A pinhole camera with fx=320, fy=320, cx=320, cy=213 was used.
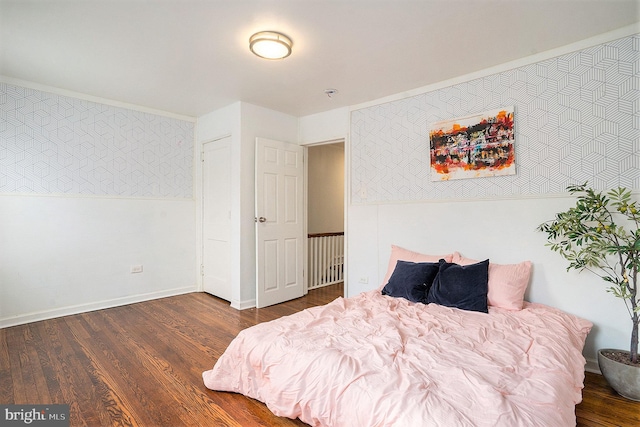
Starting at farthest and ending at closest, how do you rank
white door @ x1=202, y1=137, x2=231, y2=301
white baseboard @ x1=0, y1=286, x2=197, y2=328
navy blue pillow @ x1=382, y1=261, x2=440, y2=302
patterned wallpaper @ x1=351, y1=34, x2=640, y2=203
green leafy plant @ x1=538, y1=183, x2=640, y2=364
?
1. white door @ x1=202, y1=137, x2=231, y2=301
2. white baseboard @ x1=0, y1=286, x2=197, y2=328
3. navy blue pillow @ x1=382, y1=261, x2=440, y2=302
4. patterned wallpaper @ x1=351, y1=34, x2=640, y2=203
5. green leafy plant @ x1=538, y1=183, x2=640, y2=364

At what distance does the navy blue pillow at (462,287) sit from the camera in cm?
250

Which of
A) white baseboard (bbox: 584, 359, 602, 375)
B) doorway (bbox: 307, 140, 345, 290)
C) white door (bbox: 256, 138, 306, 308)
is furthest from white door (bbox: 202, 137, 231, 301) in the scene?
white baseboard (bbox: 584, 359, 602, 375)

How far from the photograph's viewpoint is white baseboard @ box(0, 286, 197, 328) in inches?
127

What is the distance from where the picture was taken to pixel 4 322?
3174 millimetres

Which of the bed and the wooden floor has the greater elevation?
the bed

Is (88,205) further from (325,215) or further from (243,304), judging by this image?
(325,215)

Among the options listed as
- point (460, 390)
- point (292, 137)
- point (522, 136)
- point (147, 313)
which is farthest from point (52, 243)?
point (522, 136)

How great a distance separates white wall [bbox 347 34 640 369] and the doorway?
1.36m

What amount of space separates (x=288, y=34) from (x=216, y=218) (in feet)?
8.93

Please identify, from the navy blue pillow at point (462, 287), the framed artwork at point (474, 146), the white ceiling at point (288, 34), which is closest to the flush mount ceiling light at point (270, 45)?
the white ceiling at point (288, 34)

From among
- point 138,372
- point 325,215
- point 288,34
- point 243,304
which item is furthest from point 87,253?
point 325,215

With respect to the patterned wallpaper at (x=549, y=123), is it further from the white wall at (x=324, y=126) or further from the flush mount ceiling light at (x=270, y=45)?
the flush mount ceiling light at (x=270, y=45)

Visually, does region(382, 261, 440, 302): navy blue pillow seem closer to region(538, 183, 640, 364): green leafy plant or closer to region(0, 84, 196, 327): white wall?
region(538, 183, 640, 364): green leafy plant

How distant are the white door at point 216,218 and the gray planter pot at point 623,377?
12.0 ft
